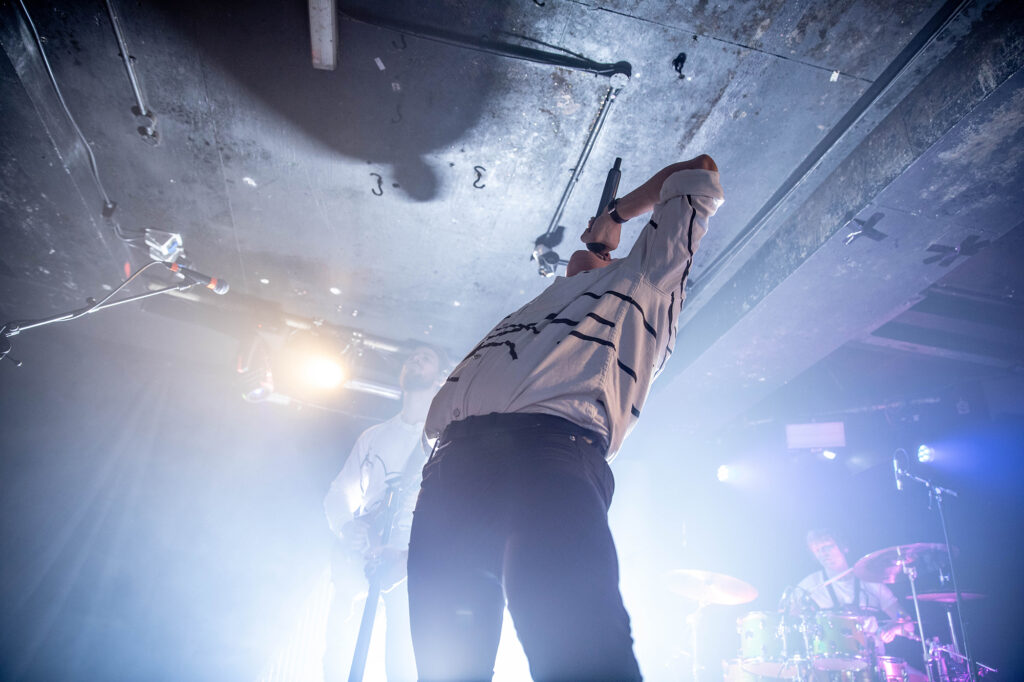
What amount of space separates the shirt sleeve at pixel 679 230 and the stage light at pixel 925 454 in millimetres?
6134

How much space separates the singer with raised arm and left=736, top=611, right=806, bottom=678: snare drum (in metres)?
4.95

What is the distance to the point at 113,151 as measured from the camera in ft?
11.7

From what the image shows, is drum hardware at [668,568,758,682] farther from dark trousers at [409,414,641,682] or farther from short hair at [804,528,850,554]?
dark trousers at [409,414,641,682]

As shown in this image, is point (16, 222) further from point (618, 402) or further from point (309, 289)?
point (618, 402)

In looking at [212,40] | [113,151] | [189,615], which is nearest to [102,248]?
[113,151]

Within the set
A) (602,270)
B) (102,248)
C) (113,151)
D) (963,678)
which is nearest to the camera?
(602,270)

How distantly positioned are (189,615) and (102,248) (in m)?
4.28

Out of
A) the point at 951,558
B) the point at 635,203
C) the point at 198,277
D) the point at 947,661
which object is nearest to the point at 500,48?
the point at 635,203

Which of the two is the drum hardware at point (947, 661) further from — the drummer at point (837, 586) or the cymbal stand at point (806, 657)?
the cymbal stand at point (806, 657)

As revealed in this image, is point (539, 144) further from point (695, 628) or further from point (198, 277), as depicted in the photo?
point (695, 628)

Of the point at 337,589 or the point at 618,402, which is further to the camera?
the point at 337,589

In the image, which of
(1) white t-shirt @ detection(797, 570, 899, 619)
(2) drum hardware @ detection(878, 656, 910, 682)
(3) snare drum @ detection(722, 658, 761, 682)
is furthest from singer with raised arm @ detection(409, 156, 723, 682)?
(1) white t-shirt @ detection(797, 570, 899, 619)

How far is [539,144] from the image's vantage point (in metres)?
3.13

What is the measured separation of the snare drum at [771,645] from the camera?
4.73 metres
